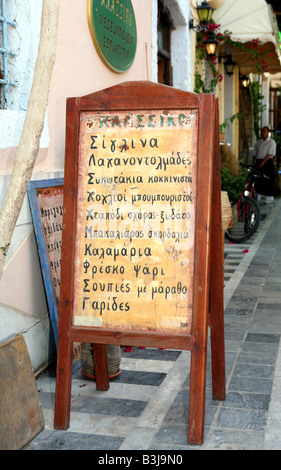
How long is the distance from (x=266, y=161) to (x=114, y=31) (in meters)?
8.40

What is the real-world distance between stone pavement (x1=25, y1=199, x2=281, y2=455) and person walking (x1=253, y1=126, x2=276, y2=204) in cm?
831

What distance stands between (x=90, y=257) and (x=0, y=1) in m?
1.79

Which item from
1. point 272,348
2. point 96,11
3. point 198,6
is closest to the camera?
point 272,348

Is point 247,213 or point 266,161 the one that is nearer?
point 247,213

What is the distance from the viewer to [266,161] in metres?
13.0

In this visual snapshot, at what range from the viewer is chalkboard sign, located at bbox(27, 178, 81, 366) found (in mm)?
3814

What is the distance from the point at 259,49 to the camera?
34.3 ft

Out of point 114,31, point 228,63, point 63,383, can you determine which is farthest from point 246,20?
point 63,383

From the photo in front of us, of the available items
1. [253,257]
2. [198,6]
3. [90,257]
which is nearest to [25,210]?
[90,257]

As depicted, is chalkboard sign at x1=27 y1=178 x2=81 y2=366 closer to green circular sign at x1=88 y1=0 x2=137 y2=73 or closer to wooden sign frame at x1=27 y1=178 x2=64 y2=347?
wooden sign frame at x1=27 y1=178 x2=64 y2=347

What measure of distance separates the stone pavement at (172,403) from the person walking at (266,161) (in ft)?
27.3

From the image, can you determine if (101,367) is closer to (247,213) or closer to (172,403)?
(172,403)
